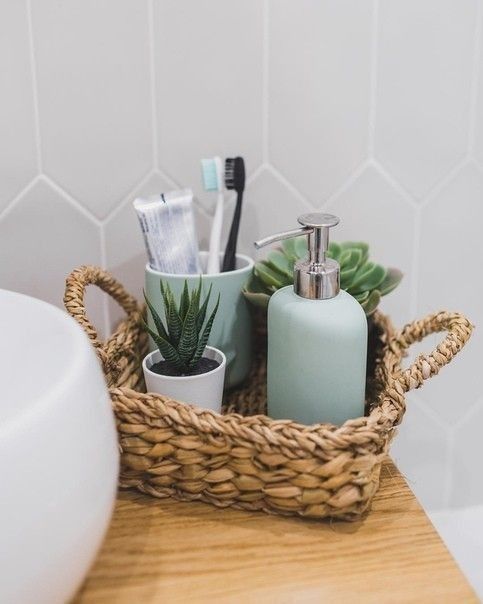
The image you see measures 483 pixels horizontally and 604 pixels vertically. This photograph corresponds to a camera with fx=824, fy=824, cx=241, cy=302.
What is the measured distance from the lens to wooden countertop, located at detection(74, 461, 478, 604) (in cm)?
55

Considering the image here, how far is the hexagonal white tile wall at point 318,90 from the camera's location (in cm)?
81

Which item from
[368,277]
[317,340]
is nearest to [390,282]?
[368,277]

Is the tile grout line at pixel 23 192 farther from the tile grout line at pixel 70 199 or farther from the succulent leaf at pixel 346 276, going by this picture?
the succulent leaf at pixel 346 276

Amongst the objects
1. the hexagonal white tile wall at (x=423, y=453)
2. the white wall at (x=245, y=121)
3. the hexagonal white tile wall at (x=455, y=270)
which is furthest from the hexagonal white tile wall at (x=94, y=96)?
the hexagonal white tile wall at (x=423, y=453)

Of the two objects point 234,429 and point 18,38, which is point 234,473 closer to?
point 234,429

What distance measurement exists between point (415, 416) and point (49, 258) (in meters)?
0.45

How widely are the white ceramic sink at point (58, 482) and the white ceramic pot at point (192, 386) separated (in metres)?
0.14

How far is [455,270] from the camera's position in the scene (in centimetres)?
92

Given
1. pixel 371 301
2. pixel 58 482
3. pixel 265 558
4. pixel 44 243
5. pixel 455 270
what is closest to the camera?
pixel 58 482

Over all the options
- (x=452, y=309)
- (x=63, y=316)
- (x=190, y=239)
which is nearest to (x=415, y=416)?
(x=452, y=309)

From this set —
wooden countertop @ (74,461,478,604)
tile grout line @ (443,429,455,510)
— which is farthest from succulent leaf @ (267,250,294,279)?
tile grout line @ (443,429,455,510)

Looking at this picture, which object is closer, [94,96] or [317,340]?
[317,340]

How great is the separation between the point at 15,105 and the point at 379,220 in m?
0.39

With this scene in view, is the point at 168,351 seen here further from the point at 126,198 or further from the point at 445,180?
the point at 445,180
